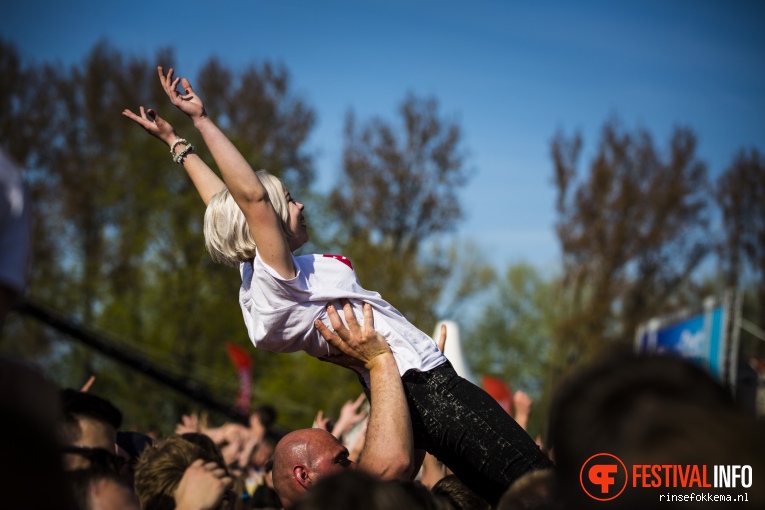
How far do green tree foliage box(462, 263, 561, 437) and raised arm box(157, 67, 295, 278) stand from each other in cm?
Answer: 3481

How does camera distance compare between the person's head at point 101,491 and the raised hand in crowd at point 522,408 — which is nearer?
the person's head at point 101,491

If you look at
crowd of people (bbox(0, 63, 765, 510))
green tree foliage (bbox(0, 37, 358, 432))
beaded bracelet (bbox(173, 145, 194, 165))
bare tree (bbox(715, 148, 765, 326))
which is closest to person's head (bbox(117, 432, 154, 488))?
crowd of people (bbox(0, 63, 765, 510))

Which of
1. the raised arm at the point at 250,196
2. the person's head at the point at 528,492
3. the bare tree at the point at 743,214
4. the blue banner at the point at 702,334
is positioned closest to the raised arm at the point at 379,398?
the raised arm at the point at 250,196

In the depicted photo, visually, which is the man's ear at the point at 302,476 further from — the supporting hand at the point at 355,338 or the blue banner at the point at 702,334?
the blue banner at the point at 702,334

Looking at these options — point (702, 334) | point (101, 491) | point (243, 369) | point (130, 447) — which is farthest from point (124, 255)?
point (101, 491)

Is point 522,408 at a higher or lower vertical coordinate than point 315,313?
higher

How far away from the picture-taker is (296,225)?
3.40m

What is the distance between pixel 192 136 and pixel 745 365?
15522mm

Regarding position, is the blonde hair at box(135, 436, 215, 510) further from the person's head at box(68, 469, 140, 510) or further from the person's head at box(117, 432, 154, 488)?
the person's head at box(68, 469, 140, 510)

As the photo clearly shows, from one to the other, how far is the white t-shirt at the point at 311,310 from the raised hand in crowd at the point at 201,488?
0.72m

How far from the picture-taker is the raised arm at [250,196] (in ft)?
10.1

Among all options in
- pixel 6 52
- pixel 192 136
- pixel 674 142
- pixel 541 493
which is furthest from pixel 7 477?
pixel 674 142

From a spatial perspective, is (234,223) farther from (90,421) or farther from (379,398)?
(90,421)

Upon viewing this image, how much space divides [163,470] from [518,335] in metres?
37.5
